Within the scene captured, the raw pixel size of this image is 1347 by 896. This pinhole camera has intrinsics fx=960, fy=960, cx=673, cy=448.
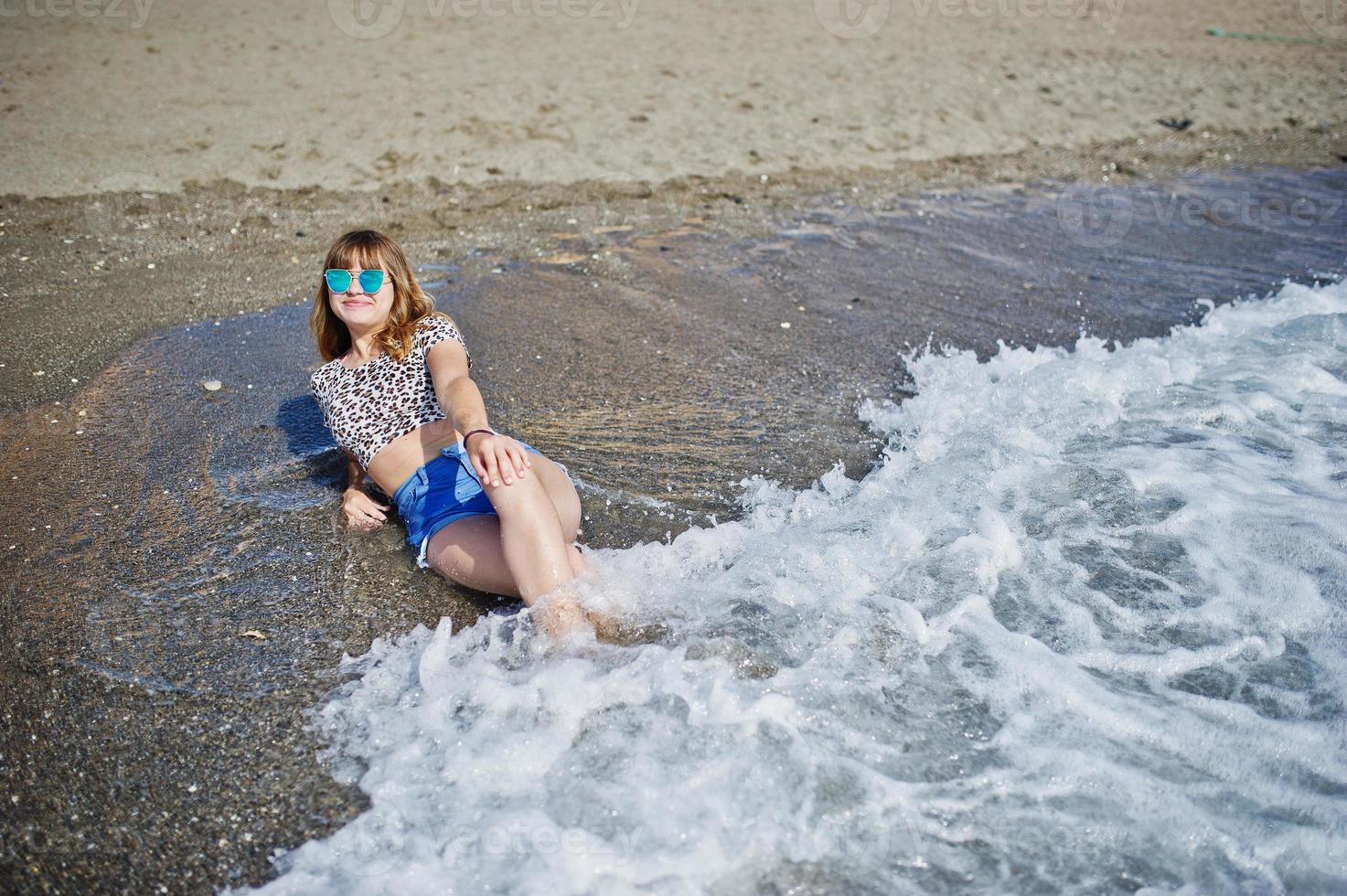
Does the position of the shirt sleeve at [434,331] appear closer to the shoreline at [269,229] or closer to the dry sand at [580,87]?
the shoreline at [269,229]

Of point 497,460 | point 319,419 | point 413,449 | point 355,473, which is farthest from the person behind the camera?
point 319,419

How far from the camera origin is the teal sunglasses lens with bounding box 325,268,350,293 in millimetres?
3395

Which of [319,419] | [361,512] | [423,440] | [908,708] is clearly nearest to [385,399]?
[423,440]

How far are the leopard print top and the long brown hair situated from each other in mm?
48

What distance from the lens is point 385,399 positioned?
348 cm

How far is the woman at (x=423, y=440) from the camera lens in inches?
118

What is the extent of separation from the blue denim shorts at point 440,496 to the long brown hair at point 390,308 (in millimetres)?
447

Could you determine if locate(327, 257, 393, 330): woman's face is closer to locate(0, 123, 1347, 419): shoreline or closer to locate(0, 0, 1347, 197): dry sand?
locate(0, 123, 1347, 419): shoreline

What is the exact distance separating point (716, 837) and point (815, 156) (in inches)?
301

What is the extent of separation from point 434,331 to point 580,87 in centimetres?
698

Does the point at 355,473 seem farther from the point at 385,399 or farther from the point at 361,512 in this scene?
the point at 385,399

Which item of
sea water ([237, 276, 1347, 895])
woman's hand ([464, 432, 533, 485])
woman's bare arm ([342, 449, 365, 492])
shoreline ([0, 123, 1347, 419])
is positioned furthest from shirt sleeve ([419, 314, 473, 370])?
shoreline ([0, 123, 1347, 419])

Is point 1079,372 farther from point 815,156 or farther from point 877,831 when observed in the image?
point 815,156

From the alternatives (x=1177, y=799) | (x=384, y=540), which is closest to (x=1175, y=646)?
(x=1177, y=799)
